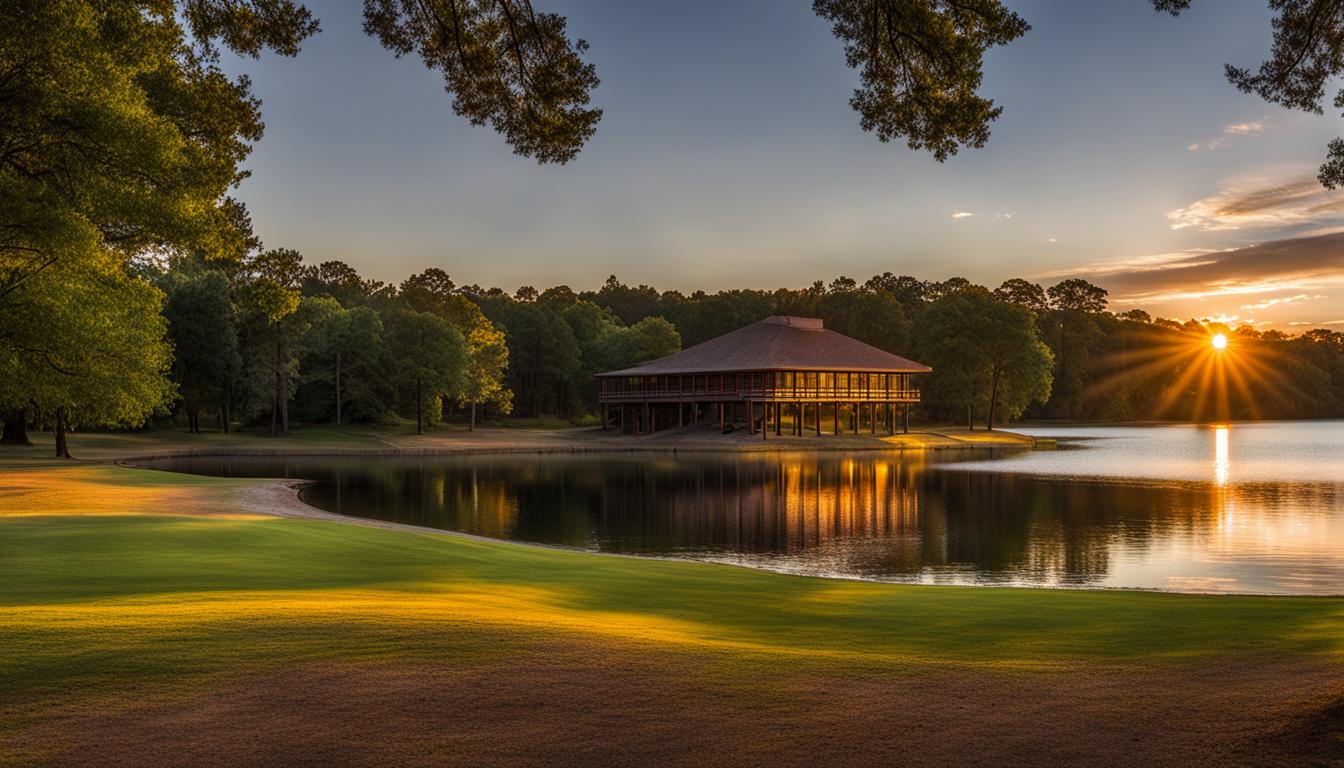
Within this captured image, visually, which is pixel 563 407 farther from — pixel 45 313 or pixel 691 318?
pixel 45 313

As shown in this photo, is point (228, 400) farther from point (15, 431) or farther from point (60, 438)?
point (60, 438)

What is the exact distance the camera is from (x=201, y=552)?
599 inches

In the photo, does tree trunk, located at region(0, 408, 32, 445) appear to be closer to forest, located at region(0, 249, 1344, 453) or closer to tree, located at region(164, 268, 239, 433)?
forest, located at region(0, 249, 1344, 453)

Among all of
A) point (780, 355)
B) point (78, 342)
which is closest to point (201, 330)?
point (78, 342)

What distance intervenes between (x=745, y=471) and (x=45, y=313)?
34.8m

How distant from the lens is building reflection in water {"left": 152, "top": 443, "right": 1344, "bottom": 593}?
2209cm

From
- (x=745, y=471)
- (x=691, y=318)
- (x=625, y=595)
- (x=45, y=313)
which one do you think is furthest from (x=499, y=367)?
(x=625, y=595)

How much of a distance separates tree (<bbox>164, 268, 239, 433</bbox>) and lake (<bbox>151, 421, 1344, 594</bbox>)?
13867 millimetres

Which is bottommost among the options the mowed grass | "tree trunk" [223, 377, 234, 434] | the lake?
the lake

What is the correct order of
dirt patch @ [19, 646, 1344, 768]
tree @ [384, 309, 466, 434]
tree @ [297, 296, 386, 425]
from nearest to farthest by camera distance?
dirt patch @ [19, 646, 1344, 768]
tree @ [384, 309, 466, 434]
tree @ [297, 296, 386, 425]

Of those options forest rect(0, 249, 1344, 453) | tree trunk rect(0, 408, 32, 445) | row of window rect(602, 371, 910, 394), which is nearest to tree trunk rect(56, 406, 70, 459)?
forest rect(0, 249, 1344, 453)

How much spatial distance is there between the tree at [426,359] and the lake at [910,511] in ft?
65.4

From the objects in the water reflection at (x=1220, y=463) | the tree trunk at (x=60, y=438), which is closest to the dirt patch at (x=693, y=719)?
the water reflection at (x=1220, y=463)

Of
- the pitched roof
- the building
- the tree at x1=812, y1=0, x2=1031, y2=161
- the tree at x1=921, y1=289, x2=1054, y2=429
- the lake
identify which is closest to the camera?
the tree at x1=812, y1=0, x2=1031, y2=161
